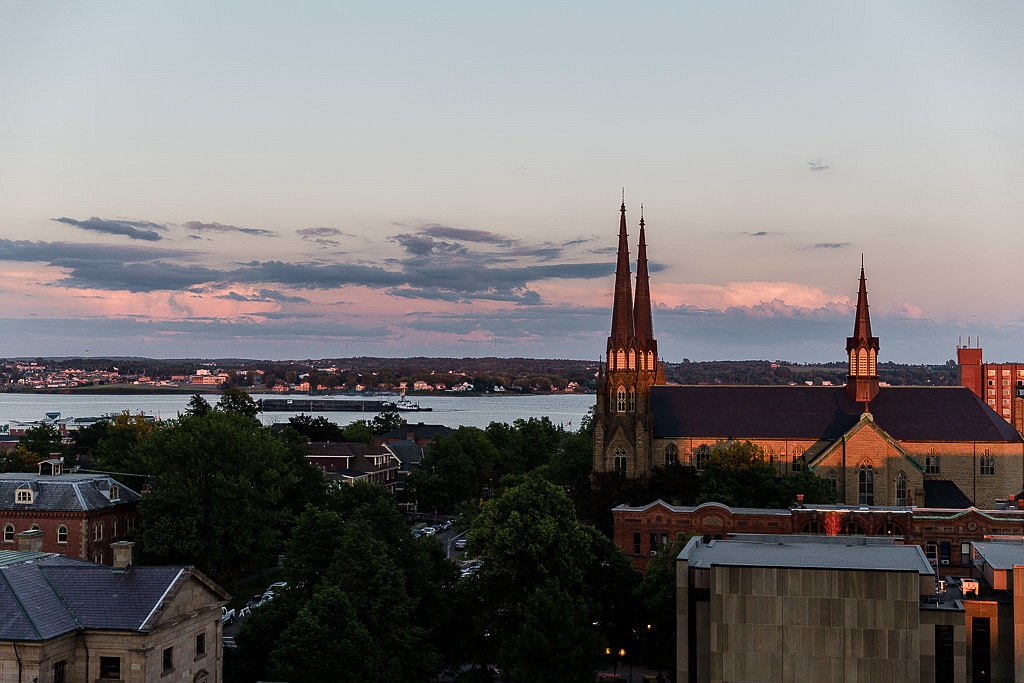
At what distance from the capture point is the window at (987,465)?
8369 centimetres

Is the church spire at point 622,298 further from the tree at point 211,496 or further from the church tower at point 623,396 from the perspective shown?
the tree at point 211,496

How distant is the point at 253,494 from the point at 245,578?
11.7 meters

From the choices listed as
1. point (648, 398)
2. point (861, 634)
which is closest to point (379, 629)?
point (861, 634)

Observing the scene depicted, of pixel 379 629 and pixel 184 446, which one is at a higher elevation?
pixel 184 446

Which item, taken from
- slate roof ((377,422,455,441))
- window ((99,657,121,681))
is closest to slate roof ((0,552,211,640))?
window ((99,657,121,681))

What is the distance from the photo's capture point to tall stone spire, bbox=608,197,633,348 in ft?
293

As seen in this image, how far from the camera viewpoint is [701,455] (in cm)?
9062

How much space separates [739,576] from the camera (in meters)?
37.6

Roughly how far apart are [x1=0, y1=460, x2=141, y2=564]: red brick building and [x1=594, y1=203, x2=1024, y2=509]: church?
39136mm

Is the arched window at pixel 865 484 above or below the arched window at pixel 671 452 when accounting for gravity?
below

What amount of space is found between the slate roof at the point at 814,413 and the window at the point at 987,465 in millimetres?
1636

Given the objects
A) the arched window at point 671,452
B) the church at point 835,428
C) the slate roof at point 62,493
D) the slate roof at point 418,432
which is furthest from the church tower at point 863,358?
the slate roof at point 418,432

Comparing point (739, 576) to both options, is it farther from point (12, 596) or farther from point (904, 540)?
point (904, 540)

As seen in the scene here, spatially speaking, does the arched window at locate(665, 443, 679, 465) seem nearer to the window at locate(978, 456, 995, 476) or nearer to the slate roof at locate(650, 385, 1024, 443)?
the slate roof at locate(650, 385, 1024, 443)
